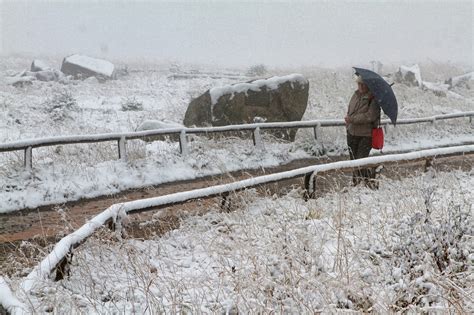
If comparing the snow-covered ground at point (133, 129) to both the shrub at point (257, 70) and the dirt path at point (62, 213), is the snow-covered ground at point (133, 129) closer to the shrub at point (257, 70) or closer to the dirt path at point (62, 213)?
the dirt path at point (62, 213)

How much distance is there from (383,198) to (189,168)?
15.4 feet

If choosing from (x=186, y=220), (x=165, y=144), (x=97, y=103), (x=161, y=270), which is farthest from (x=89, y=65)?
(x=161, y=270)

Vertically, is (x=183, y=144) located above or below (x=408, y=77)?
below

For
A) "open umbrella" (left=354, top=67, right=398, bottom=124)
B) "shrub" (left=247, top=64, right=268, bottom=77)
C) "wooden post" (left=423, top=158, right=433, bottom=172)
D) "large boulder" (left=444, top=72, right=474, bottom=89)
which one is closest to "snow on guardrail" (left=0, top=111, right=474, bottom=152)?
"wooden post" (left=423, top=158, right=433, bottom=172)

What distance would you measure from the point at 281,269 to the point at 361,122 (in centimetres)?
482

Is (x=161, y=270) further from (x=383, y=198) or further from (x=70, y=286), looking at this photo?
(x=383, y=198)

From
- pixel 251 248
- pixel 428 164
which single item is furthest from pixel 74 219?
pixel 428 164

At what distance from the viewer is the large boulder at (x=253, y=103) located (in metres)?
13.1

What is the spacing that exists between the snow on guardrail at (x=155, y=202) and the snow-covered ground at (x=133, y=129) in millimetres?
3289

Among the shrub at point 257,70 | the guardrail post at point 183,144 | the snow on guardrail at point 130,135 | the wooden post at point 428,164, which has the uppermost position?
the shrub at point 257,70

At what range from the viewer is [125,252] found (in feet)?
15.0

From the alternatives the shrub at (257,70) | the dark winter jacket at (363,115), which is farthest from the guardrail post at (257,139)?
the shrub at (257,70)

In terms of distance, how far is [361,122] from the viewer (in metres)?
8.16

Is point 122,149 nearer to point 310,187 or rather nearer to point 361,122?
point 310,187
